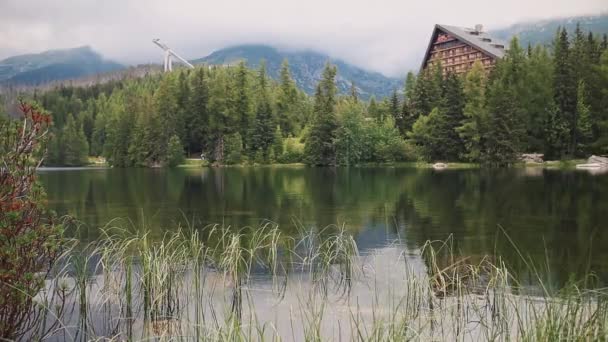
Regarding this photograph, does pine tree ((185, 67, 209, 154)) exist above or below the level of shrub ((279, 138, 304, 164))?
above

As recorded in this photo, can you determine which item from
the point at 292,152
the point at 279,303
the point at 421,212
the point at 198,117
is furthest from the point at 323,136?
the point at 279,303

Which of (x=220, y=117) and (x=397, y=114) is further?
(x=220, y=117)

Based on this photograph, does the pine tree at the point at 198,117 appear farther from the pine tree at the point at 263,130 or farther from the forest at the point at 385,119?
the pine tree at the point at 263,130

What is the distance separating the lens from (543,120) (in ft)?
235

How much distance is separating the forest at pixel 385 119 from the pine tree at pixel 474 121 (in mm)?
152

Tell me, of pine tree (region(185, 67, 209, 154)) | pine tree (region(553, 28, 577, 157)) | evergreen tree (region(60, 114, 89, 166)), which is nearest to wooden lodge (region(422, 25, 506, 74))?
pine tree (region(553, 28, 577, 157))

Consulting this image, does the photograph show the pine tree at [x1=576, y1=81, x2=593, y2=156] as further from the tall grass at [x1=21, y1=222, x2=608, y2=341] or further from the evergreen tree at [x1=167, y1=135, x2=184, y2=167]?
the evergreen tree at [x1=167, y1=135, x2=184, y2=167]

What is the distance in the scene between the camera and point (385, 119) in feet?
305

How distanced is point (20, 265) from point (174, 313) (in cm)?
298

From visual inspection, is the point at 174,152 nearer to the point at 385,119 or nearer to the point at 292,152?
the point at 292,152

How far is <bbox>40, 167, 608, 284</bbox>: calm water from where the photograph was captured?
55.6ft

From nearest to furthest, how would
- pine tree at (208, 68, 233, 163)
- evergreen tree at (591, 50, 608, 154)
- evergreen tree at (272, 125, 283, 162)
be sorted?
evergreen tree at (591, 50, 608, 154), evergreen tree at (272, 125, 283, 162), pine tree at (208, 68, 233, 163)

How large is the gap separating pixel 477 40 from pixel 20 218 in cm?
10305

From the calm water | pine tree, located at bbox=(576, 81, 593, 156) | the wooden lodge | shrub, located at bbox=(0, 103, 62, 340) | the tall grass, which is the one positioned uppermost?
the wooden lodge
